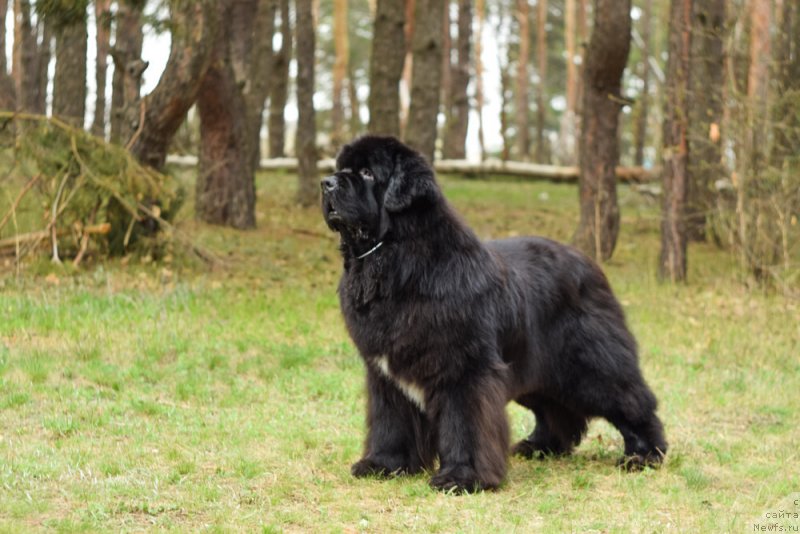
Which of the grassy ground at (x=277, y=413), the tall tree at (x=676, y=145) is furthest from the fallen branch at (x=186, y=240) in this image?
the tall tree at (x=676, y=145)

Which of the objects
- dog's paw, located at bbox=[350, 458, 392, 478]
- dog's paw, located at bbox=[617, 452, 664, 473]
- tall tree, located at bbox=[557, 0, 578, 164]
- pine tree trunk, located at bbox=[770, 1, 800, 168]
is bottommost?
dog's paw, located at bbox=[617, 452, 664, 473]

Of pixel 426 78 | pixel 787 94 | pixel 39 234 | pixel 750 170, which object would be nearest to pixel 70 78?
pixel 426 78

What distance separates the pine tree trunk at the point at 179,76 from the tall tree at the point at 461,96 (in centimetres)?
1820

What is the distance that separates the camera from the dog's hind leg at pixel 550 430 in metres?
6.72

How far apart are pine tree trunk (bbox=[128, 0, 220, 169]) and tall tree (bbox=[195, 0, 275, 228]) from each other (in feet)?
2.86

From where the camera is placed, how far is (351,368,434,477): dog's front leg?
19.7ft

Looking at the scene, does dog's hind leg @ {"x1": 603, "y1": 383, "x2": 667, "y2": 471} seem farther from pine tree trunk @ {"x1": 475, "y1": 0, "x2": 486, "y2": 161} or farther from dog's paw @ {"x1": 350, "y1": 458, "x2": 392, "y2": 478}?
pine tree trunk @ {"x1": 475, "y1": 0, "x2": 486, "y2": 161}

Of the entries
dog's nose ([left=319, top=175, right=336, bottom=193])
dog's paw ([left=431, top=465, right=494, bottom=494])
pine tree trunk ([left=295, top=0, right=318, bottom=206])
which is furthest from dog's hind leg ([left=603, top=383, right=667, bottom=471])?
pine tree trunk ([left=295, top=0, right=318, bottom=206])

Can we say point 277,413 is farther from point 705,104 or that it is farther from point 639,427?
point 705,104

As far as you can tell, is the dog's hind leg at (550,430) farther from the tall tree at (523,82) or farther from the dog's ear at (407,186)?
the tall tree at (523,82)

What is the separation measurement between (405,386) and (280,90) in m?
21.2

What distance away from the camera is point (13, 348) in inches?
358

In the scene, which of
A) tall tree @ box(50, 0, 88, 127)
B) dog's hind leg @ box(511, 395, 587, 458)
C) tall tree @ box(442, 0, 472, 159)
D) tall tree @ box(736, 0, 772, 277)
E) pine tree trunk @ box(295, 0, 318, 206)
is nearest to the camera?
dog's hind leg @ box(511, 395, 587, 458)

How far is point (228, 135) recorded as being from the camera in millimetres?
15617
